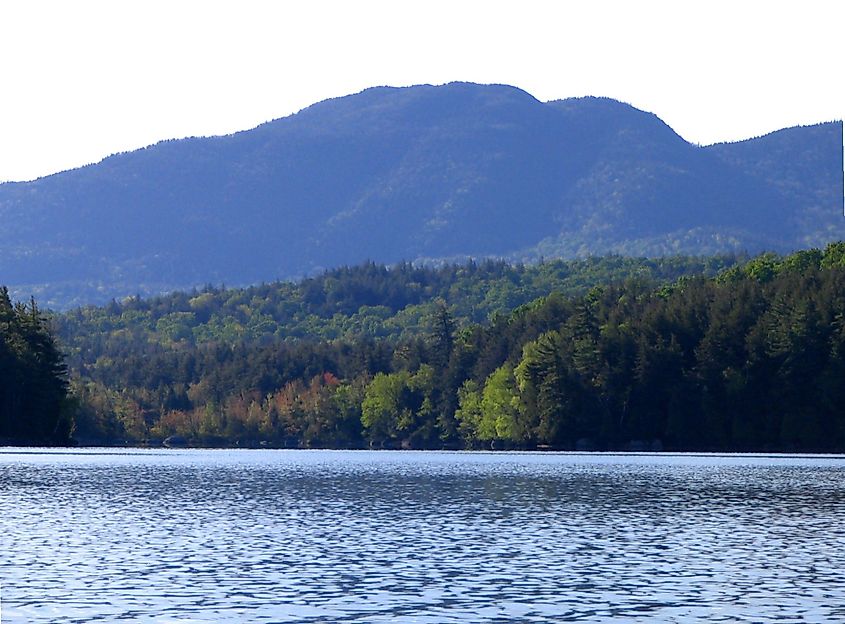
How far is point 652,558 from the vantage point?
2163 inches

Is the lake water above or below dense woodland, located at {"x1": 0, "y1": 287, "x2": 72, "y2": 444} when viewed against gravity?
below

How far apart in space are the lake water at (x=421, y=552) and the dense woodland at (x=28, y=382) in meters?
73.4

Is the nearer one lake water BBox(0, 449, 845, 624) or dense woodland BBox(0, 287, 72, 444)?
lake water BBox(0, 449, 845, 624)

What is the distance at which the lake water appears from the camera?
41.9 metres

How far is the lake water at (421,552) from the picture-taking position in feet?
137

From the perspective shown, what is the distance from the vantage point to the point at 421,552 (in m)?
55.9

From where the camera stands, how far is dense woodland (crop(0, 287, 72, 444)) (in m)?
174

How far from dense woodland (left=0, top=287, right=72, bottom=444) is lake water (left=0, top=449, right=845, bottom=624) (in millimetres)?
73435

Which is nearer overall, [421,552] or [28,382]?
[421,552]

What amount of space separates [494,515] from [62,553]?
2601 cm

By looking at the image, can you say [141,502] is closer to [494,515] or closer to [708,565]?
[494,515]

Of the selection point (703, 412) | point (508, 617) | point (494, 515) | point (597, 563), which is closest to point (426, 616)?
point (508, 617)

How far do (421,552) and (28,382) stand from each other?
127015 mm

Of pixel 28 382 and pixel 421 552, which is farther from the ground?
pixel 28 382
